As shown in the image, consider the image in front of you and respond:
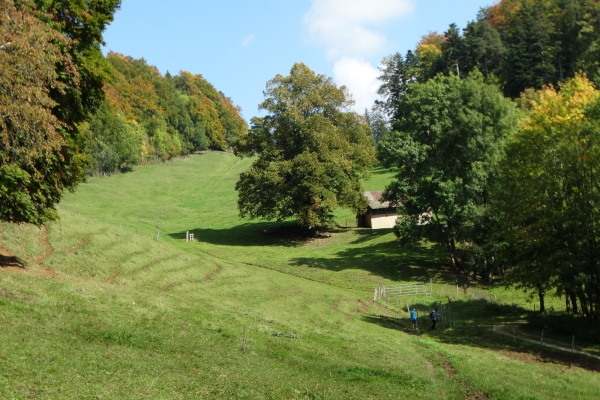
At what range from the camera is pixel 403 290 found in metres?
45.8

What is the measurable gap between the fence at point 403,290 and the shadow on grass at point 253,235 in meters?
19.6

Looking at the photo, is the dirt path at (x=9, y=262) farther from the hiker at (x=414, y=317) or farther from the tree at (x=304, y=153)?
the tree at (x=304, y=153)

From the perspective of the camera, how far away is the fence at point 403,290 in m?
44.6

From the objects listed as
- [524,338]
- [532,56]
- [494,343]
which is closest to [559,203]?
[524,338]

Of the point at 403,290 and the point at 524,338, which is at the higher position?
the point at 403,290

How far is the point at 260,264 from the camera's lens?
5188 cm

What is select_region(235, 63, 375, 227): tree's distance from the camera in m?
62.1

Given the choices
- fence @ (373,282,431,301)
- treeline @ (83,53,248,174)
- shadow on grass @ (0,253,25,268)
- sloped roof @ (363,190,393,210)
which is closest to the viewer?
shadow on grass @ (0,253,25,268)

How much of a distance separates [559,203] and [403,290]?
17.6 metres

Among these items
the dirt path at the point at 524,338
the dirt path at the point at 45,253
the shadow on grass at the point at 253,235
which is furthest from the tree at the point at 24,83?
the shadow on grass at the point at 253,235

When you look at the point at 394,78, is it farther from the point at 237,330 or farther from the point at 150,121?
the point at 237,330

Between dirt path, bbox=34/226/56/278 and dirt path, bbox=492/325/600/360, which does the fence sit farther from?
dirt path, bbox=34/226/56/278

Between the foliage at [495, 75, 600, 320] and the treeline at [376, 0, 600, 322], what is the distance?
6cm

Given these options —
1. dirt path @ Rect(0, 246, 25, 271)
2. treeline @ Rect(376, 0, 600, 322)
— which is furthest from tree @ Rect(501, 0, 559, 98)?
dirt path @ Rect(0, 246, 25, 271)
